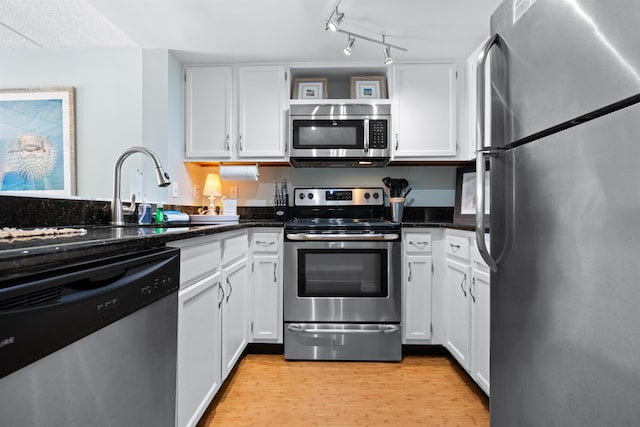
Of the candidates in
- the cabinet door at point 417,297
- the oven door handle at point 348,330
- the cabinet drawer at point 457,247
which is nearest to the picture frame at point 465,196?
the cabinet drawer at point 457,247

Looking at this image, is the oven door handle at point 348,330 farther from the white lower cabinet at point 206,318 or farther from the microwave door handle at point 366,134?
the microwave door handle at point 366,134

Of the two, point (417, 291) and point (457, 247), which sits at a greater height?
point (457, 247)

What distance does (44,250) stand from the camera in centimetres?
61

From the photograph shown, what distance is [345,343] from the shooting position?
7.59 ft

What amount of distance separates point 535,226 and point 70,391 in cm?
112

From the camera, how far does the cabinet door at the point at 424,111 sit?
2.65m

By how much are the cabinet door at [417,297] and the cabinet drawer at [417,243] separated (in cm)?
4

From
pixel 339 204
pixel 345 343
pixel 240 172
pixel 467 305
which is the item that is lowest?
pixel 345 343

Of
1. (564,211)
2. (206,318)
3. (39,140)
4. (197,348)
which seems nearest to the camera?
(564,211)

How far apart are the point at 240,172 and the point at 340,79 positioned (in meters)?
1.20

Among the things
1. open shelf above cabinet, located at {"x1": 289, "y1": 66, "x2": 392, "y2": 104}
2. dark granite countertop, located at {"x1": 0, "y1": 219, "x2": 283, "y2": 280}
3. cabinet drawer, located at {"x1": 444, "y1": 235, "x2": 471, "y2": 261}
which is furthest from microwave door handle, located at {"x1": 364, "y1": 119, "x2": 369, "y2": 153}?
dark granite countertop, located at {"x1": 0, "y1": 219, "x2": 283, "y2": 280}

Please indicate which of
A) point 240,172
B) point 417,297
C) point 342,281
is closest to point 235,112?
point 240,172

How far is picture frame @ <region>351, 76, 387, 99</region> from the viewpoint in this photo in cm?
273

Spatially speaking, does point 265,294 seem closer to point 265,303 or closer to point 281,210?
point 265,303
